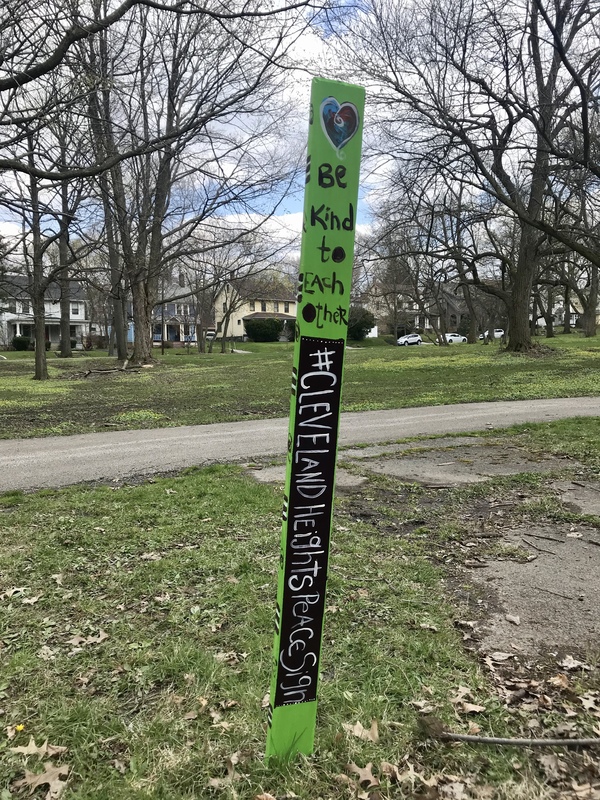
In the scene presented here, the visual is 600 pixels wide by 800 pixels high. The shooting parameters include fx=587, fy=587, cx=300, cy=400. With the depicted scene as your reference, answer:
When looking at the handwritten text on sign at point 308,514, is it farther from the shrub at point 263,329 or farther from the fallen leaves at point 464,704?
the shrub at point 263,329

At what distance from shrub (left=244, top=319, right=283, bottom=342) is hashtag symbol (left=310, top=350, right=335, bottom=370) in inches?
2585

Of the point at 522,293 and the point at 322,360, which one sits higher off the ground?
the point at 522,293

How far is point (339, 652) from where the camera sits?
312cm

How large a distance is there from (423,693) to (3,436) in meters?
8.95

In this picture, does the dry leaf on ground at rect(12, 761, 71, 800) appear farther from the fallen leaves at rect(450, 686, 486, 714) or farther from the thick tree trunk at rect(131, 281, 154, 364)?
the thick tree trunk at rect(131, 281, 154, 364)

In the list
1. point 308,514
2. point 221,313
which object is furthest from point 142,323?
point 221,313

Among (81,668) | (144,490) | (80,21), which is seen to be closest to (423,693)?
(81,668)

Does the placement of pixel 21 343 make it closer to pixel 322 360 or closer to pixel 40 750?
pixel 40 750

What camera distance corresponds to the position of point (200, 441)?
364 inches

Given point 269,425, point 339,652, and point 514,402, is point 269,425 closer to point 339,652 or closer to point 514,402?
point 514,402

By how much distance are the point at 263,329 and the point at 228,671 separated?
65.3 m

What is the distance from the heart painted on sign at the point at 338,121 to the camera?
1.98 m

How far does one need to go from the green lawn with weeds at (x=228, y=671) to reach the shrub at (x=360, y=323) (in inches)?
2162

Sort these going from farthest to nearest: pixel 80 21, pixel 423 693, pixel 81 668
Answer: pixel 80 21
pixel 81 668
pixel 423 693
